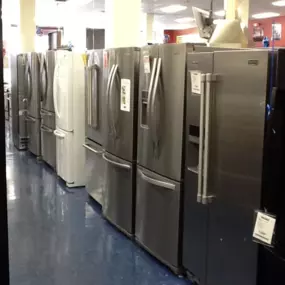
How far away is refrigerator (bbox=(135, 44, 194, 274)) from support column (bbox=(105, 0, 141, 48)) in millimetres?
1699

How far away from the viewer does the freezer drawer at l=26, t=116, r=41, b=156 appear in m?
7.84

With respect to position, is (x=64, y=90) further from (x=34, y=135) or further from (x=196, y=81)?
(x=196, y=81)

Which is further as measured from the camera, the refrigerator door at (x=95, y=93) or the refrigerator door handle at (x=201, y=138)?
the refrigerator door at (x=95, y=93)

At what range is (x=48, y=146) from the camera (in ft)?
23.6

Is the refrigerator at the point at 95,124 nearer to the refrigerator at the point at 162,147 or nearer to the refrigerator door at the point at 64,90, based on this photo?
the refrigerator door at the point at 64,90

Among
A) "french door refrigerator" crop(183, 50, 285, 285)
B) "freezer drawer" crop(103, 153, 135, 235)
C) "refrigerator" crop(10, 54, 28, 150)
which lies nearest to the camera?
"french door refrigerator" crop(183, 50, 285, 285)

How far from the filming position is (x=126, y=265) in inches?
149

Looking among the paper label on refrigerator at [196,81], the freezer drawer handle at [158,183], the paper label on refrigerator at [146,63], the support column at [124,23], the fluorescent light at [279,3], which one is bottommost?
the freezer drawer handle at [158,183]

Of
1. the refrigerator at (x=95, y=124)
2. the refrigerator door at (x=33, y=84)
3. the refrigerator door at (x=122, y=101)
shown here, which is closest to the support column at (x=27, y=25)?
the refrigerator door at (x=33, y=84)

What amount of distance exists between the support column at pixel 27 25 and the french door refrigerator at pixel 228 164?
702cm

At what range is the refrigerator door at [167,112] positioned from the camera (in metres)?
3.39

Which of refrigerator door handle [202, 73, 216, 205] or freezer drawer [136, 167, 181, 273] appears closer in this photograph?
refrigerator door handle [202, 73, 216, 205]

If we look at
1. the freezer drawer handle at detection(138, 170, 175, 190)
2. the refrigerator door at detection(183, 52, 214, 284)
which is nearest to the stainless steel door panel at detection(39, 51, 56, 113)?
the freezer drawer handle at detection(138, 170, 175, 190)

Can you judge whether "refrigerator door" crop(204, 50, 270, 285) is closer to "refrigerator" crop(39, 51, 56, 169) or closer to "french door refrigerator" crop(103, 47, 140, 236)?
"french door refrigerator" crop(103, 47, 140, 236)
